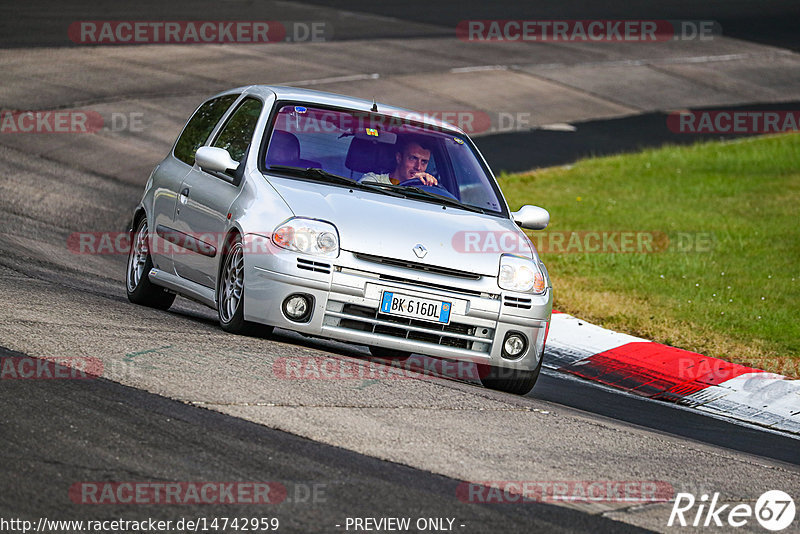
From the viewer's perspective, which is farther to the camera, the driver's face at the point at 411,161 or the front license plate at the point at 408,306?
the driver's face at the point at 411,161

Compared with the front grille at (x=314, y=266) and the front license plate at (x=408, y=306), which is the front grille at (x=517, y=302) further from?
the front grille at (x=314, y=266)

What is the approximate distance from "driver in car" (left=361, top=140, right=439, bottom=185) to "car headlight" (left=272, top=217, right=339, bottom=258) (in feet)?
3.01

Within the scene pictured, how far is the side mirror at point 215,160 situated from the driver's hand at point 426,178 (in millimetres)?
1235

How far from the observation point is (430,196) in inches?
332

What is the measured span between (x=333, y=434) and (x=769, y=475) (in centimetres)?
233

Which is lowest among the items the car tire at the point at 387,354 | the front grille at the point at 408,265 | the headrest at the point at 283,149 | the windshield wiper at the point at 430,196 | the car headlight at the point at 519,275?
the car tire at the point at 387,354

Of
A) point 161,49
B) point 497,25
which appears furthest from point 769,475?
point 497,25

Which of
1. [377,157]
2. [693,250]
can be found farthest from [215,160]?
[693,250]

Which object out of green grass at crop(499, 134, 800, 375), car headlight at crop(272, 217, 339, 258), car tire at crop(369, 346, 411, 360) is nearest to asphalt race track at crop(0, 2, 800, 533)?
car tire at crop(369, 346, 411, 360)

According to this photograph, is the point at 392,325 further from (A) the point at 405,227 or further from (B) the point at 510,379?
(B) the point at 510,379

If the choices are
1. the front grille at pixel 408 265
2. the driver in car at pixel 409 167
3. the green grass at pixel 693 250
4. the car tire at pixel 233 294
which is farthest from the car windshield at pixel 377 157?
the green grass at pixel 693 250

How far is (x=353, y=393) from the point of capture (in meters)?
6.80

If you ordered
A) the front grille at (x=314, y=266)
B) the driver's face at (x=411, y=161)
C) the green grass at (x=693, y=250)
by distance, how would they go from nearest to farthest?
the front grille at (x=314, y=266), the driver's face at (x=411, y=161), the green grass at (x=693, y=250)

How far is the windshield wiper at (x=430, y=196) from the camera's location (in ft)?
27.5
